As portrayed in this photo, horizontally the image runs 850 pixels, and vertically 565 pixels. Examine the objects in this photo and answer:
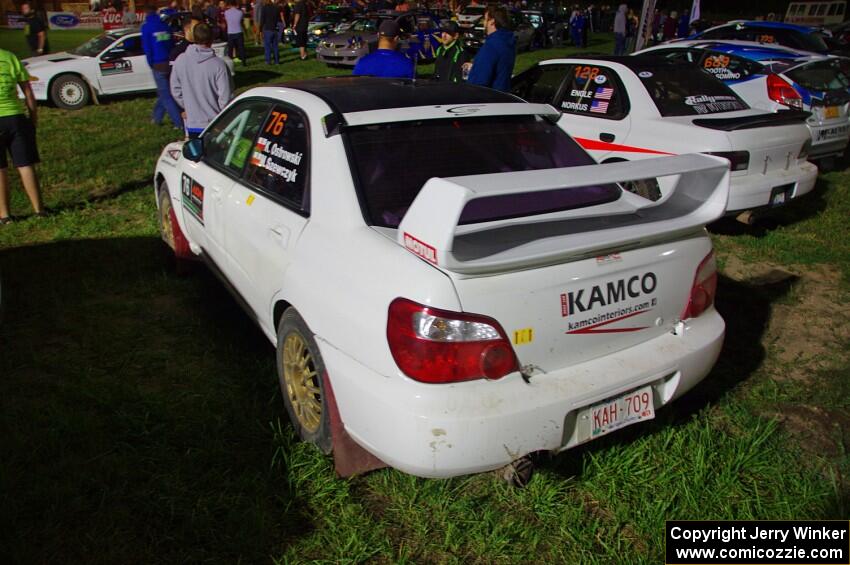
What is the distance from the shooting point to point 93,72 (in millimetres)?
12039

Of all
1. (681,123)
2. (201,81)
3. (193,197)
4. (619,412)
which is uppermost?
(201,81)

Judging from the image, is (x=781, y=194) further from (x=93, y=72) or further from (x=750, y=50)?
(x=93, y=72)

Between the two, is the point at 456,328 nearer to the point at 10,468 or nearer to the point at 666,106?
the point at 10,468

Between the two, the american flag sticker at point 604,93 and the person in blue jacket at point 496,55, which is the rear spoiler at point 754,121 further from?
the person in blue jacket at point 496,55

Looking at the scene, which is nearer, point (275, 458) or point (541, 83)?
point (275, 458)

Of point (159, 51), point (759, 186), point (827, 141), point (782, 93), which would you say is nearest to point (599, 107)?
point (759, 186)

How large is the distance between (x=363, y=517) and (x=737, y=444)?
5.61 feet

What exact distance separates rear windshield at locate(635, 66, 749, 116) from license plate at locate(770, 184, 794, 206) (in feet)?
2.80

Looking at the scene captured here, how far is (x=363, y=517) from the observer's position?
253 centimetres

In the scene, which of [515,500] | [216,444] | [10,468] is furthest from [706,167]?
[10,468]

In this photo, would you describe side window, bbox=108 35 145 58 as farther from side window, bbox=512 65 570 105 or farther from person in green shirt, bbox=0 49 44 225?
side window, bbox=512 65 570 105

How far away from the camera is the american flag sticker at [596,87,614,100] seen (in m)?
5.80

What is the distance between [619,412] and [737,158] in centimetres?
355

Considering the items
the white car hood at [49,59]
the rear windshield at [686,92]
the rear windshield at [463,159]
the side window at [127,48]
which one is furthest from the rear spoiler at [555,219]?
the white car hood at [49,59]
